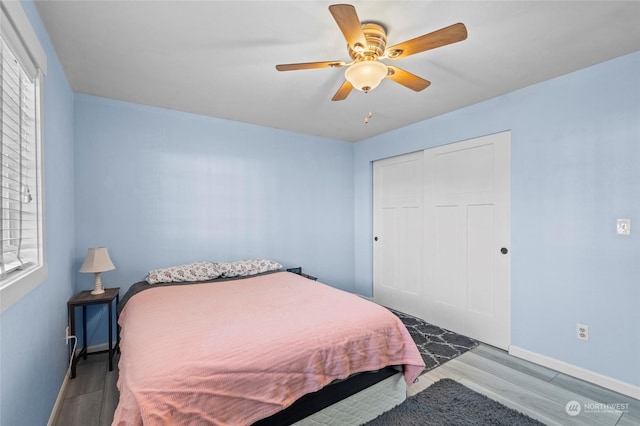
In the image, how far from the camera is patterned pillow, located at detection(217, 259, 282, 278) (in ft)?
10.2

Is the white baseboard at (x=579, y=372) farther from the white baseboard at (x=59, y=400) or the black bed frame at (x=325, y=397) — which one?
the white baseboard at (x=59, y=400)

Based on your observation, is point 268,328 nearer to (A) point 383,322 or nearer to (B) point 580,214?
(A) point 383,322

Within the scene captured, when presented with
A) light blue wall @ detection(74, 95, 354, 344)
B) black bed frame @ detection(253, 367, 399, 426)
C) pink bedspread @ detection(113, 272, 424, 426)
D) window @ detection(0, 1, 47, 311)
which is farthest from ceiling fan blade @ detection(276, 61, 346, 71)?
light blue wall @ detection(74, 95, 354, 344)

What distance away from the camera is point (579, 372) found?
2.27 meters

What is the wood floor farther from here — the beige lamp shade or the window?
the window

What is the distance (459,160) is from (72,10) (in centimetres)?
324

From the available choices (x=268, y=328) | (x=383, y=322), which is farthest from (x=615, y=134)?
(x=268, y=328)

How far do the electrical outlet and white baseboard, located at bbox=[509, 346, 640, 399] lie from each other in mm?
234

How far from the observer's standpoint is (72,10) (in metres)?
1.62

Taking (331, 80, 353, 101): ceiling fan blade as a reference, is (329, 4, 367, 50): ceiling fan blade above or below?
above

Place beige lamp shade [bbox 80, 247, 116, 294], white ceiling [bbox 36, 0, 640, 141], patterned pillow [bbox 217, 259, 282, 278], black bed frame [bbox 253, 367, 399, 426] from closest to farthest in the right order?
1. black bed frame [bbox 253, 367, 399, 426]
2. white ceiling [bbox 36, 0, 640, 141]
3. beige lamp shade [bbox 80, 247, 116, 294]
4. patterned pillow [bbox 217, 259, 282, 278]

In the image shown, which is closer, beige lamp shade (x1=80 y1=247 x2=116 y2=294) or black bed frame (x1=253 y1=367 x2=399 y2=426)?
black bed frame (x1=253 y1=367 x2=399 y2=426)

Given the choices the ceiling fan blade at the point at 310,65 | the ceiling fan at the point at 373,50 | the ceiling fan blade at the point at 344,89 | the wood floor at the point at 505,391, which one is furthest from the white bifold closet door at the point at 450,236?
the ceiling fan blade at the point at 310,65

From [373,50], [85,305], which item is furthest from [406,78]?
[85,305]
